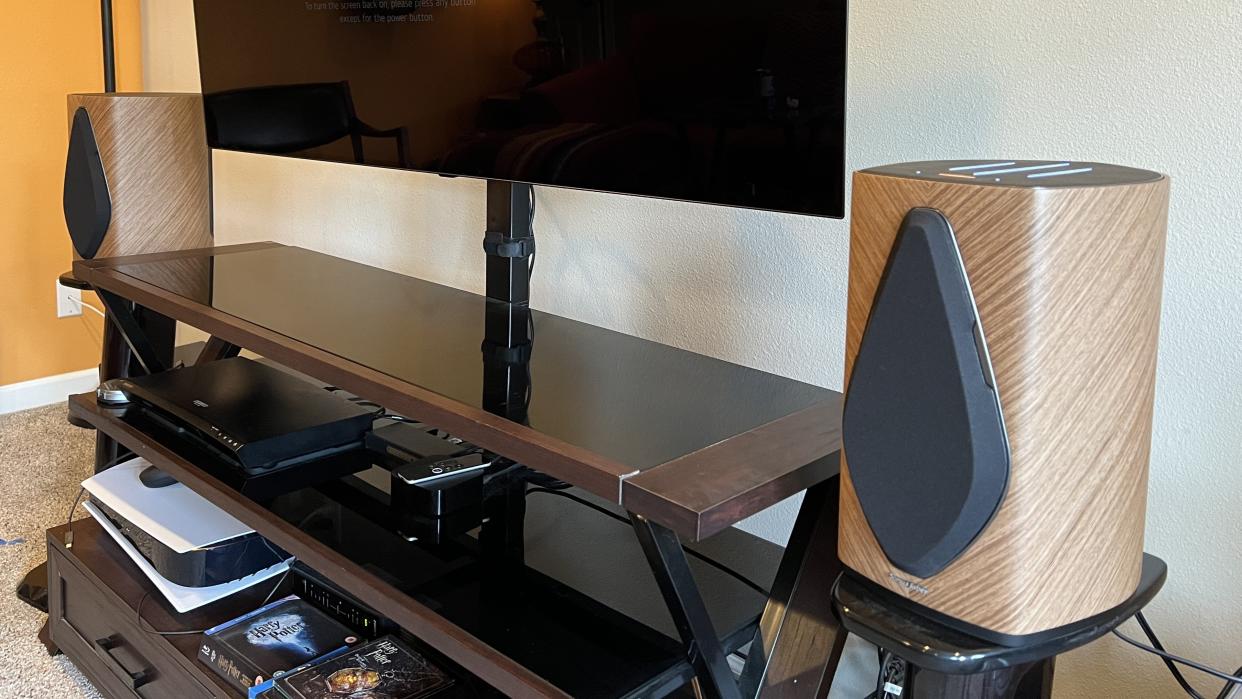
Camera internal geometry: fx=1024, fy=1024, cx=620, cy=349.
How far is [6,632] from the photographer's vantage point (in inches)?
66.9

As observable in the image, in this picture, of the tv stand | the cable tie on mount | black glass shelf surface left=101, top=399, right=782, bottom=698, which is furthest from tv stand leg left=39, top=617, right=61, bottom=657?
the cable tie on mount

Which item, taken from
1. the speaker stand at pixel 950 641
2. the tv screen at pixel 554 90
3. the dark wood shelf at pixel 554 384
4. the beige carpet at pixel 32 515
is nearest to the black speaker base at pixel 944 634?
the speaker stand at pixel 950 641

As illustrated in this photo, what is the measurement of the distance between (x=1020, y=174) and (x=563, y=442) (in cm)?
43

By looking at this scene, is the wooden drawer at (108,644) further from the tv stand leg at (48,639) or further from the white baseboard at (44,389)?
the white baseboard at (44,389)

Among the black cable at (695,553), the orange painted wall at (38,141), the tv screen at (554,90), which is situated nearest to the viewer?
the tv screen at (554,90)

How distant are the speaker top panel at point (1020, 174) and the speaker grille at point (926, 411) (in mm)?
41

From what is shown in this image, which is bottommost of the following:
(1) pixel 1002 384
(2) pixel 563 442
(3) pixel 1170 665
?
(3) pixel 1170 665

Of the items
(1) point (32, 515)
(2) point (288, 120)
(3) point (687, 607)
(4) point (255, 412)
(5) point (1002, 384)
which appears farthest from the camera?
(1) point (32, 515)

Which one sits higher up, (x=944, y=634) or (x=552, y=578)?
(x=944, y=634)

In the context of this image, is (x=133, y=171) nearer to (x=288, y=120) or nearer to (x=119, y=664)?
(x=288, y=120)

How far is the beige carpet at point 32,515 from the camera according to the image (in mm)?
1585

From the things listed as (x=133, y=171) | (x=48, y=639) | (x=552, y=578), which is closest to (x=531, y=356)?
(x=552, y=578)

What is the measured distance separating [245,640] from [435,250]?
2.45ft

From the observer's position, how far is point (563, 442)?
892mm
